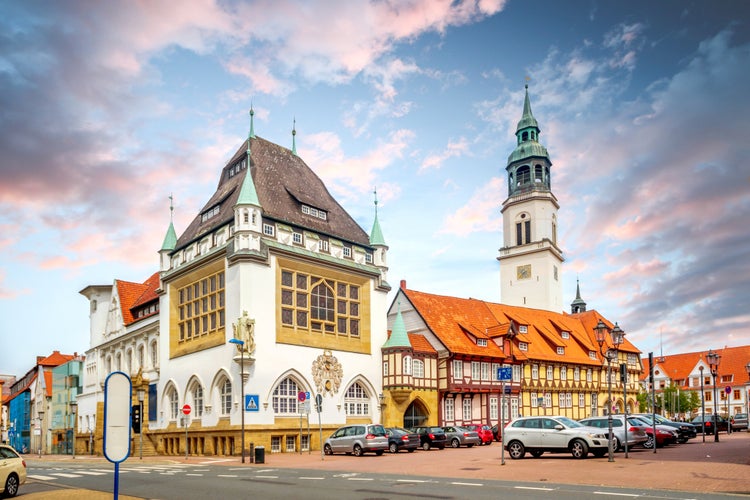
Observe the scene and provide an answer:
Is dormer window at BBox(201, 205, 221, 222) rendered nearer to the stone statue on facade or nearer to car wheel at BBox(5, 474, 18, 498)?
the stone statue on facade

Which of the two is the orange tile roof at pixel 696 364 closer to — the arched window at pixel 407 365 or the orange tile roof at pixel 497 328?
the orange tile roof at pixel 497 328

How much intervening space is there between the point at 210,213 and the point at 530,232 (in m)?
46.4

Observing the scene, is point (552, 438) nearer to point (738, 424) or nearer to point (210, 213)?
point (210, 213)

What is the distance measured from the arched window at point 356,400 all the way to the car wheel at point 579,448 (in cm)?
2371

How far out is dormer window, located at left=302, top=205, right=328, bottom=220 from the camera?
50.2m

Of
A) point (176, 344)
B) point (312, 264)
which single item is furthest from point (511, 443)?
point (176, 344)

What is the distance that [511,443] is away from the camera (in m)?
28.2

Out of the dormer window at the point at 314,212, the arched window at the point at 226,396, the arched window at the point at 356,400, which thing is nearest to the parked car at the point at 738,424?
the arched window at the point at 356,400

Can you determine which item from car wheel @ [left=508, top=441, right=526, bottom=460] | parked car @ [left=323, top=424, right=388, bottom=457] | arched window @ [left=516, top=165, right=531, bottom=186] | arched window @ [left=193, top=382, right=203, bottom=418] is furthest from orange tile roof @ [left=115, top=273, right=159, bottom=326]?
arched window @ [left=516, top=165, right=531, bottom=186]

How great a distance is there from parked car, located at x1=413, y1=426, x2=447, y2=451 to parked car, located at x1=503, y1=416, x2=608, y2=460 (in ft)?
35.8

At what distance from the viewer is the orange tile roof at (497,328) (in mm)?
56375

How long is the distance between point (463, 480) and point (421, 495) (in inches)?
156

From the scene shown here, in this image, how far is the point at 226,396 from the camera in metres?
44.7

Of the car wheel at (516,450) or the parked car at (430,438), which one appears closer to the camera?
the car wheel at (516,450)
